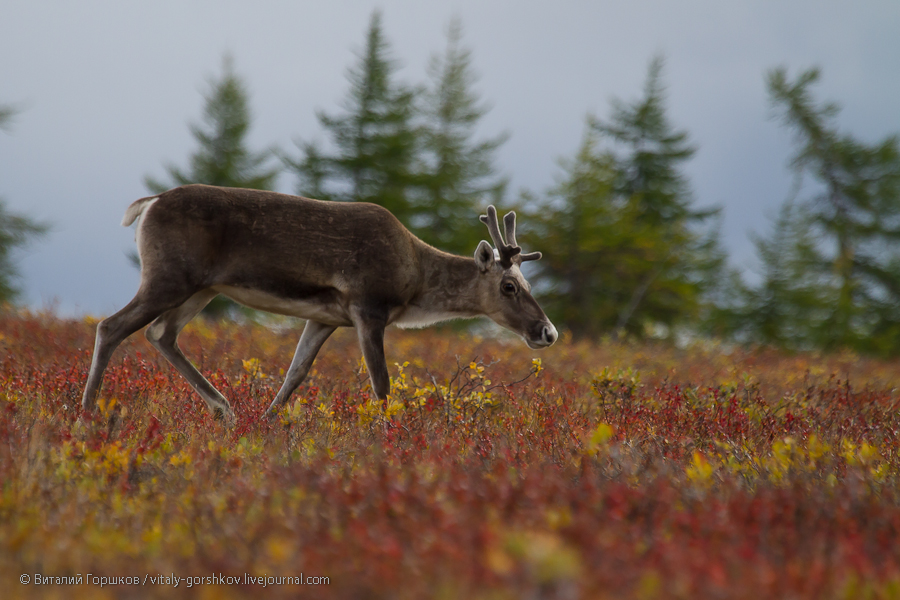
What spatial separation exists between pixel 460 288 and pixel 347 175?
21.2 m

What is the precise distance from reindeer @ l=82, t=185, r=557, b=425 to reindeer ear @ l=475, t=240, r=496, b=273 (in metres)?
0.01

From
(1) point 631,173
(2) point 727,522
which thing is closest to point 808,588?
(2) point 727,522

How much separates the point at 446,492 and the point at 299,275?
3562 mm

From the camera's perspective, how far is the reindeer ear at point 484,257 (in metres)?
7.38

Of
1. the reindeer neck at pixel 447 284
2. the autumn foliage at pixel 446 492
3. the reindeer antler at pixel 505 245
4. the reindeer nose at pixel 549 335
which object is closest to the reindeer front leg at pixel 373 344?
the autumn foliage at pixel 446 492

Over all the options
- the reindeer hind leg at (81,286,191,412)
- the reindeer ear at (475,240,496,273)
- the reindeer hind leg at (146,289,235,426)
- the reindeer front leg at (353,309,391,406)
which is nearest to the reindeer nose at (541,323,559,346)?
the reindeer ear at (475,240,496,273)

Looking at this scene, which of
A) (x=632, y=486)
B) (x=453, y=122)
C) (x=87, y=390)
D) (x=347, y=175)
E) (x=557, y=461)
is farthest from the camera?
(x=453, y=122)

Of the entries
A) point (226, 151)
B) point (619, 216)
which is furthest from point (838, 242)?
point (226, 151)

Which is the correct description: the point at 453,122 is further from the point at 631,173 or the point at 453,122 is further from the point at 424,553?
the point at 424,553

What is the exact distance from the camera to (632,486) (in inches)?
171

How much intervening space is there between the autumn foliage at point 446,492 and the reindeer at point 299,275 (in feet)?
1.86

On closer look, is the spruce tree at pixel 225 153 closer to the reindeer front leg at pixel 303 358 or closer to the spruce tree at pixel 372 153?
the spruce tree at pixel 372 153

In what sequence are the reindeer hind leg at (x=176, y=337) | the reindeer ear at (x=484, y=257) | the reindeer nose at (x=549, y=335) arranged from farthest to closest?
the reindeer nose at (x=549, y=335) → the reindeer ear at (x=484, y=257) → the reindeer hind leg at (x=176, y=337)

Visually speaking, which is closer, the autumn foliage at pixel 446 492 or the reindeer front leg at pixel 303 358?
the autumn foliage at pixel 446 492
